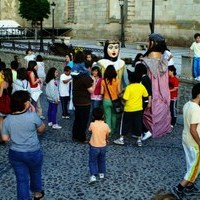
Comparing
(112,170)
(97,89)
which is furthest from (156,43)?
(112,170)

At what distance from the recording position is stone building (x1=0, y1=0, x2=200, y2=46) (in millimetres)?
26188

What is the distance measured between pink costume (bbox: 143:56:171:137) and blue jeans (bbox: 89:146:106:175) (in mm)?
2675

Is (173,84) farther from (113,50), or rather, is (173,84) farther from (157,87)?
(113,50)

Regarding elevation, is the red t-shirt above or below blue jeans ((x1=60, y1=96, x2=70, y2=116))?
above

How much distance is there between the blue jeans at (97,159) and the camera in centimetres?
620

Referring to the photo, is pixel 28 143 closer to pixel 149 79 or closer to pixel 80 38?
pixel 149 79

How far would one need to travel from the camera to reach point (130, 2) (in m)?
30.5

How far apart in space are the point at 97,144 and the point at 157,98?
3.00 m

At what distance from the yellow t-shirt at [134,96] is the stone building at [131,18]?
61.0 ft

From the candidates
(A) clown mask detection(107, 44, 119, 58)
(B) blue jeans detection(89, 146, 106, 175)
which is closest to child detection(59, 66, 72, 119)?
(A) clown mask detection(107, 44, 119, 58)

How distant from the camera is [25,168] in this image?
509 centimetres

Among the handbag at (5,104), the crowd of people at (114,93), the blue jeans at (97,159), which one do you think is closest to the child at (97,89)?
the crowd of people at (114,93)

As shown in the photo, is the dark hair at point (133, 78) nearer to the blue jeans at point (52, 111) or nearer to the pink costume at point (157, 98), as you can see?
the pink costume at point (157, 98)

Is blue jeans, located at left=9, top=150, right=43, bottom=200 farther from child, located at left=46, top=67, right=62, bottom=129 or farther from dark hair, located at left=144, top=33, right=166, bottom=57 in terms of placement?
dark hair, located at left=144, top=33, right=166, bottom=57
